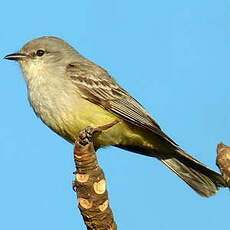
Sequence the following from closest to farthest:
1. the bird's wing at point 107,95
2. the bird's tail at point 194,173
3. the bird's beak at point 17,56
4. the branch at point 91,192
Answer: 1. the branch at point 91,192
2. the bird's tail at point 194,173
3. the bird's wing at point 107,95
4. the bird's beak at point 17,56

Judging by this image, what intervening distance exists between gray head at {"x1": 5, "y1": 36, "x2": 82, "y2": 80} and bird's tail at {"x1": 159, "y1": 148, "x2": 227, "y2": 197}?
1.99 meters

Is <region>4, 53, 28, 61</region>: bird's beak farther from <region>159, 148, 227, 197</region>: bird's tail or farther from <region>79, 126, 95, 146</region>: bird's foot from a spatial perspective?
<region>79, 126, 95, 146</region>: bird's foot

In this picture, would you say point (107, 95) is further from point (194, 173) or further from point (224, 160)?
point (224, 160)

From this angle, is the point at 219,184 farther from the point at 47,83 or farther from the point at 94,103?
the point at 47,83

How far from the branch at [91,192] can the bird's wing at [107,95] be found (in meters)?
2.55

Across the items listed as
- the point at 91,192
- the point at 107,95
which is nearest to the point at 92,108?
the point at 107,95

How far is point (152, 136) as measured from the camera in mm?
8000

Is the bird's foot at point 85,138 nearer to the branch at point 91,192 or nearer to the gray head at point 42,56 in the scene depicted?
the branch at point 91,192

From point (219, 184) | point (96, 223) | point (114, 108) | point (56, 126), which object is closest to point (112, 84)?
point (114, 108)

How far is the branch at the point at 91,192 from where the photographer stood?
16.0ft

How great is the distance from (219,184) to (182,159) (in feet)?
2.67

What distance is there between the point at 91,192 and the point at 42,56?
3748 mm

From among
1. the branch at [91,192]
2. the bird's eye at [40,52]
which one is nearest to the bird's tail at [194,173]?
the bird's eye at [40,52]

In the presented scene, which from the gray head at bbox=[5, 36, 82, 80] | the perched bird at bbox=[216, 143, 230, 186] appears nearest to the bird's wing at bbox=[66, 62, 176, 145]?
the gray head at bbox=[5, 36, 82, 80]
